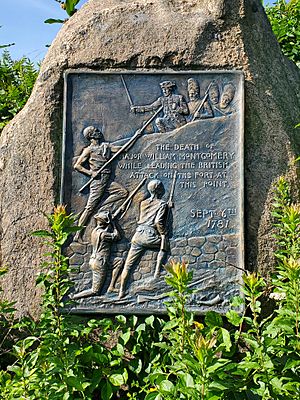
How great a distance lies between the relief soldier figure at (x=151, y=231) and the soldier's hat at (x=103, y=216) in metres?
0.21

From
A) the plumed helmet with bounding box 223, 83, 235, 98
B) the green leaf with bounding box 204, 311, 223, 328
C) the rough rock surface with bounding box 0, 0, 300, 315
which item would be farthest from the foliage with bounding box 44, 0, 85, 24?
the green leaf with bounding box 204, 311, 223, 328

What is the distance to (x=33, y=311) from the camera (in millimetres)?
3572

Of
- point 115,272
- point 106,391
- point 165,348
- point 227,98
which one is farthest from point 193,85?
point 106,391

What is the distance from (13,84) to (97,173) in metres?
3.19

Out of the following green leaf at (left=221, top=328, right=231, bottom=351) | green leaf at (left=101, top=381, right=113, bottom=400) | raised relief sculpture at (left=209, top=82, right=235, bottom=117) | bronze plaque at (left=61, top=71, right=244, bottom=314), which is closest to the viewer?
green leaf at (left=221, top=328, right=231, bottom=351)

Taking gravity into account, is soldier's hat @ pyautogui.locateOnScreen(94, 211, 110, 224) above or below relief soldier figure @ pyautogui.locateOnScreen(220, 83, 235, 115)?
below

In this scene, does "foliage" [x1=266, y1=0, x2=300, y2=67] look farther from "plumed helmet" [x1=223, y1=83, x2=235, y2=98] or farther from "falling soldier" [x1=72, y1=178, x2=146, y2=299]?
"falling soldier" [x1=72, y1=178, x2=146, y2=299]

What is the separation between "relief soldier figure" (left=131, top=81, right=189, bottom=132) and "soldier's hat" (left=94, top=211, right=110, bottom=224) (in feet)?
2.22

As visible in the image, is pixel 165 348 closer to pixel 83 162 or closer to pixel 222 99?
pixel 83 162

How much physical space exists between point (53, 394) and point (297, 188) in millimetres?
2134

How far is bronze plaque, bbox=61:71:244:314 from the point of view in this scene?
3486mm

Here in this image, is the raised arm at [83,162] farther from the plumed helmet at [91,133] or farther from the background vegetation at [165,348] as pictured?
the background vegetation at [165,348]

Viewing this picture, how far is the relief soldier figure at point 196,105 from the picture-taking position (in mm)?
3596

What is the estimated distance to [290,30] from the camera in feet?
19.4
